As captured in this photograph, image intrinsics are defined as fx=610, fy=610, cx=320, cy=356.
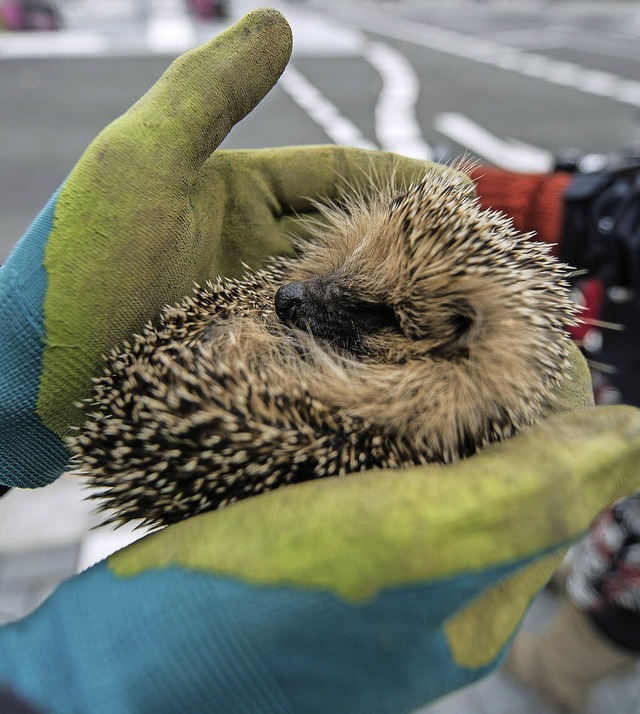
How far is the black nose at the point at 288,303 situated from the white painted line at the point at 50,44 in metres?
11.7

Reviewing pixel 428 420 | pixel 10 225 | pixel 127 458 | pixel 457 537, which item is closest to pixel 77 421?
pixel 127 458

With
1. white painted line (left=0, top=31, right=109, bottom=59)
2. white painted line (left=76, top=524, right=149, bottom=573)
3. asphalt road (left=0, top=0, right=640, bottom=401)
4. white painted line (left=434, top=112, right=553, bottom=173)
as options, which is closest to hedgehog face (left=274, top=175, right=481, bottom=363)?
asphalt road (left=0, top=0, right=640, bottom=401)

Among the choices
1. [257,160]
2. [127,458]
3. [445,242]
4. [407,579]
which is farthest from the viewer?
[257,160]

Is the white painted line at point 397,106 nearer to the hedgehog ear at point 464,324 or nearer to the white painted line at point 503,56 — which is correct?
the white painted line at point 503,56

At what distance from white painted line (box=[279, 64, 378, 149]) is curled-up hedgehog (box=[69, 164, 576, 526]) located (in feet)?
17.8

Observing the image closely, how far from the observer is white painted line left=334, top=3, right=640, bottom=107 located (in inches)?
455

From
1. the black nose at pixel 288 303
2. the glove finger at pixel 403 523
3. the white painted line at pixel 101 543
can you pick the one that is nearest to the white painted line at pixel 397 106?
the white painted line at pixel 101 543

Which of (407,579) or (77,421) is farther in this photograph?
(77,421)

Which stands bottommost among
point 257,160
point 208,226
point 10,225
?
point 10,225

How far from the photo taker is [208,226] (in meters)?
1.95

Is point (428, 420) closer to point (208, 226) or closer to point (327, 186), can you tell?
point (208, 226)

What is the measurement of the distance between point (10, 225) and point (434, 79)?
28.3 ft

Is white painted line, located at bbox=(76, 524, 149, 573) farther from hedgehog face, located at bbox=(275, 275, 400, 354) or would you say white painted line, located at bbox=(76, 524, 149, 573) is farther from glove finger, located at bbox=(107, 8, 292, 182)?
glove finger, located at bbox=(107, 8, 292, 182)

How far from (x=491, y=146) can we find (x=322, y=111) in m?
2.52
